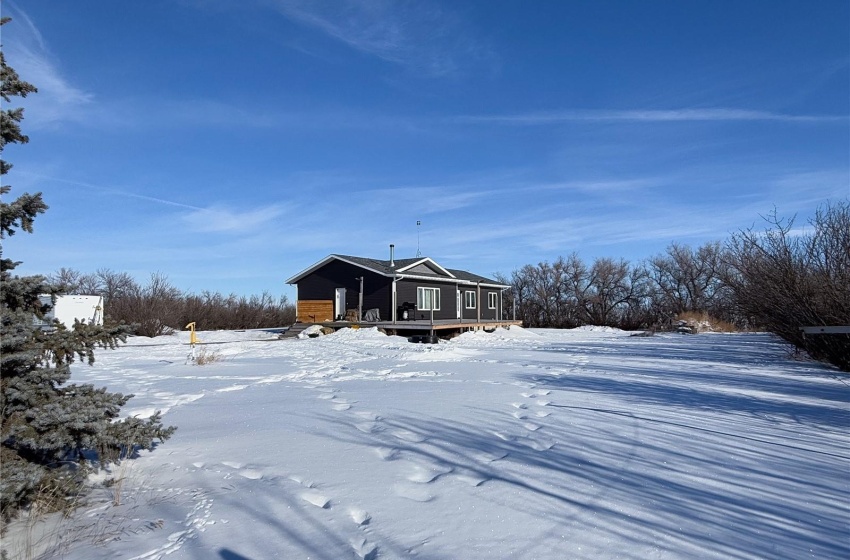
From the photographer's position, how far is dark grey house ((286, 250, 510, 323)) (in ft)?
82.8

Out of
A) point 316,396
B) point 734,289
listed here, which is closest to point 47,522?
point 316,396

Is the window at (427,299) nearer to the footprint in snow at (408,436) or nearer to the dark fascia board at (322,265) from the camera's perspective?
the dark fascia board at (322,265)

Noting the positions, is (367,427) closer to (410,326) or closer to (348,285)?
(410,326)

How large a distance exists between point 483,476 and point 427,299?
23763 millimetres

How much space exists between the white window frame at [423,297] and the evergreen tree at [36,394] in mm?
23057

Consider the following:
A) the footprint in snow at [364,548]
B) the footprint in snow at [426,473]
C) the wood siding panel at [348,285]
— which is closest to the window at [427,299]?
the wood siding panel at [348,285]

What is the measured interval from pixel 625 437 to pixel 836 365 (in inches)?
345

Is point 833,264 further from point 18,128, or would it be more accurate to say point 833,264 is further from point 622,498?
point 18,128

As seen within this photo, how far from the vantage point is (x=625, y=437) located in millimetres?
5039

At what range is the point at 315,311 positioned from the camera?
26734mm

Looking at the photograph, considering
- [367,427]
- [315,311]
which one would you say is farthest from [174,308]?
[367,427]

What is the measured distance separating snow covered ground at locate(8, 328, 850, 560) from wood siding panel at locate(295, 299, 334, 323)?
18.3 metres

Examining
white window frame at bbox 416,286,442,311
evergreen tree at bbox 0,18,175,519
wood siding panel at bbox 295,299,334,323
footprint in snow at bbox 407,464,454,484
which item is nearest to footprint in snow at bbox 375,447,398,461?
footprint in snow at bbox 407,464,454,484

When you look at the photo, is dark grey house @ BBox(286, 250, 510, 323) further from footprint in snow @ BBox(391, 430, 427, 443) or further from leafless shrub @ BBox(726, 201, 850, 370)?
footprint in snow @ BBox(391, 430, 427, 443)
